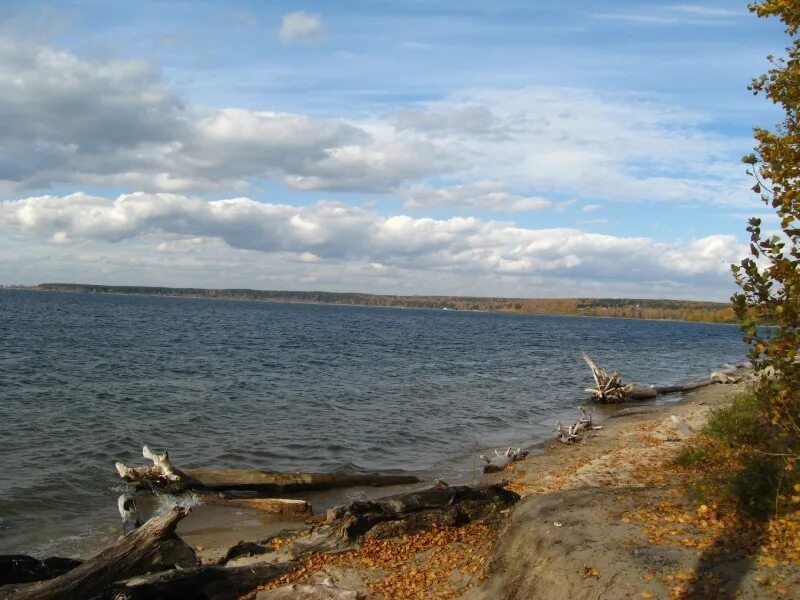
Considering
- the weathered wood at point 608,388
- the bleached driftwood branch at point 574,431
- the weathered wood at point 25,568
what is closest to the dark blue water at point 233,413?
the bleached driftwood branch at point 574,431

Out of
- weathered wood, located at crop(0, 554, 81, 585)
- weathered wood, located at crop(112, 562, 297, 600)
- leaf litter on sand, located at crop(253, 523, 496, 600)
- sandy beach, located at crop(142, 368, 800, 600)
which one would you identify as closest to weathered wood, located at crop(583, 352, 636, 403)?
sandy beach, located at crop(142, 368, 800, 600)

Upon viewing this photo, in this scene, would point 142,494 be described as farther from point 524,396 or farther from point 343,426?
point 524,396

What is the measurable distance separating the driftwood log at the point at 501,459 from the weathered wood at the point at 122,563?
966 centimetres

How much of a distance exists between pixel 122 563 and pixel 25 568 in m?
1.80

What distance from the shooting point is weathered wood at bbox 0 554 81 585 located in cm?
834

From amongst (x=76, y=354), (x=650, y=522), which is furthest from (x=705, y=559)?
(x=76, y=354)

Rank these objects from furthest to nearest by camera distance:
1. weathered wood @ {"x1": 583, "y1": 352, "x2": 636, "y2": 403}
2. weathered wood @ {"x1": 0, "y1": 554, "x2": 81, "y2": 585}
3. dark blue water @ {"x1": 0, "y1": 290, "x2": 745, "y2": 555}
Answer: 1. weathered wood @ {"x1": 583, "y1": 352, "x2": 636, "y2": 403}
2. dark blue water @ {"x1": 0, "y1": 290, "x2": 745, "y2": 555}
3. weathered wood @ {"x1": 0, "y1": 554, "x2": 81, "y2": 585}

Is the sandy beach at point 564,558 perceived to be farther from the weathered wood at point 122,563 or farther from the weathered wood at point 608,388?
the weathered wood at point 608,388

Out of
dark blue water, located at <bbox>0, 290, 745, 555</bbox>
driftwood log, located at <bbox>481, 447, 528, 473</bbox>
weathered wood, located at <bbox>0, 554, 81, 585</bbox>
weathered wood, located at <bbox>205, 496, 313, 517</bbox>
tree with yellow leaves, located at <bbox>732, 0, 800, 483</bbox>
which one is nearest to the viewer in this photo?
tree with yellow leaves, located at <bbox>732, 0, 800, 483</bbox>

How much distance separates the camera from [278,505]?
13.4 meters

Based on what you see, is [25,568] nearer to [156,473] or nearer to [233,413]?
[156,473]

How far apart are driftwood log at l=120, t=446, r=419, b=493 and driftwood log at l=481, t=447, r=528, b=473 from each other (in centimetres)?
414

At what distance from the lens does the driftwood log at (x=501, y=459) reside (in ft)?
55.5

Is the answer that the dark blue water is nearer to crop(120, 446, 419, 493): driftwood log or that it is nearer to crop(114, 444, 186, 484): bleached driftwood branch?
crop(114, 444, 186, 484): bleached driftwood branch
